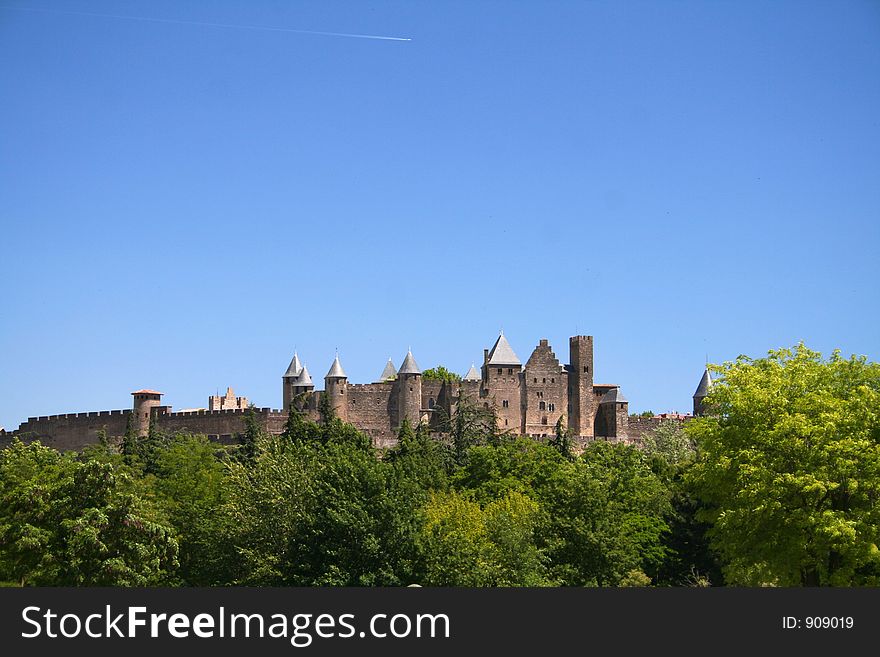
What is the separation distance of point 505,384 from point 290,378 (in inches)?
633

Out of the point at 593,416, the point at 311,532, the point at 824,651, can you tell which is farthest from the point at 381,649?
the point at 593,416

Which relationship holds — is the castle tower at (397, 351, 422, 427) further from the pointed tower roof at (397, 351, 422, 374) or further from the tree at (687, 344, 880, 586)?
the tree at (687, 344, 880, 586)

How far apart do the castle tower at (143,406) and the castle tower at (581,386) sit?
30.5 m

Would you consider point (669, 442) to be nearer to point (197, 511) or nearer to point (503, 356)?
point (503, 356)

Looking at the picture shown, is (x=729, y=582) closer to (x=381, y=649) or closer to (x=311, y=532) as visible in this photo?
(x=311, y=532)

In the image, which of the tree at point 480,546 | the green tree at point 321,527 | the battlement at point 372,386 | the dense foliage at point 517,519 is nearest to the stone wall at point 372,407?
the battlement at point 372,386

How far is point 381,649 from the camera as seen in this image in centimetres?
2375

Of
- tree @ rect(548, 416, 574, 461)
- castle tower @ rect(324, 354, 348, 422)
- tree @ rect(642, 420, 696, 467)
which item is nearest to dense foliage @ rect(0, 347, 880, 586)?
tree @ rect(548, 416, 574, 461)

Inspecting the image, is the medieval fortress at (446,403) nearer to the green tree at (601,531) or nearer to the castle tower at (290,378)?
the castle tower at (290,378)

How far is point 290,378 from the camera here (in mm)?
102875

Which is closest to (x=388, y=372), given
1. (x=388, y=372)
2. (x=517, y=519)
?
(x=388, y=372)

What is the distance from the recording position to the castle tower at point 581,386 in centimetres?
9994

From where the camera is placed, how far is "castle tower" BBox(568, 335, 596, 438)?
328ft

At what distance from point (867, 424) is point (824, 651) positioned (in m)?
18.0
